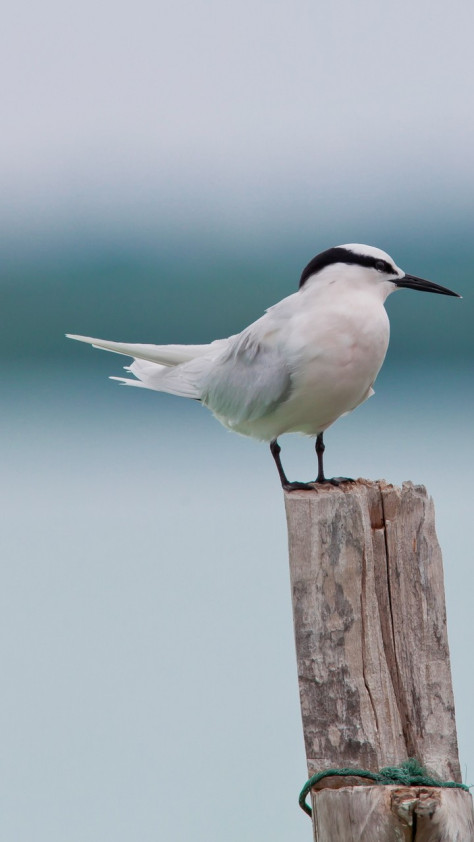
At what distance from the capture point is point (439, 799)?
2707mm

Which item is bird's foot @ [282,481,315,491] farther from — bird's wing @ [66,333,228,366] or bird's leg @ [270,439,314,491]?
bird's wing @ [66,333,228,366]

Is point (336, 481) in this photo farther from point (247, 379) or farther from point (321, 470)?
point (247, 379)

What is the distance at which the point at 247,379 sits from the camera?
4.16m

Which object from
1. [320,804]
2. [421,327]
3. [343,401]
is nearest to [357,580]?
[320,804]

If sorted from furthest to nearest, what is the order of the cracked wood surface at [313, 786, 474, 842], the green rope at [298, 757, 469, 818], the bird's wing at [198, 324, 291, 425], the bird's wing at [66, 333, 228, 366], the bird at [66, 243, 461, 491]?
the bird's wing at [66, 333, 228, 366] → the bird's wing at [198, 324, 291, 425] → the bird at [66, 243, 461, 491] → the green rope at [298, 757, 469, 818] → the cracked wood surface at [313, 786, 474, 842]

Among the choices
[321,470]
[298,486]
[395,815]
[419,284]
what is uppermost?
[419,284]

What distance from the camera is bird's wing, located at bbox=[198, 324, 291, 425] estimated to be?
13.2ft

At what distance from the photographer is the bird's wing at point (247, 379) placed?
4031 mm

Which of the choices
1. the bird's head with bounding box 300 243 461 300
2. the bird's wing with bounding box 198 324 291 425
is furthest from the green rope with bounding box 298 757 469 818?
the bird's head with bounding box 300 243 461 300

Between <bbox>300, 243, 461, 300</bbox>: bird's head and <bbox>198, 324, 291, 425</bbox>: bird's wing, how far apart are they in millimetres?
283

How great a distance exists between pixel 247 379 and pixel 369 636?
1.44 metres

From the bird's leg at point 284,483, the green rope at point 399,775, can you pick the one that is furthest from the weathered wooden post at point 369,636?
the bird's leg at point 284,483

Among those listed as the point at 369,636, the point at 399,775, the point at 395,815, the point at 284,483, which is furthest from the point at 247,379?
the point at 395,815

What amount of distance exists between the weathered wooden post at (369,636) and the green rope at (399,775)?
0.8 inches
